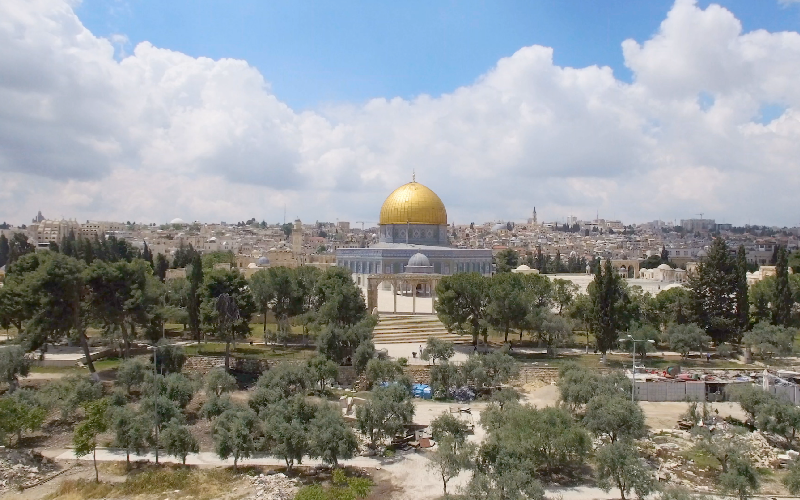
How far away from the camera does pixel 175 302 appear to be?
124ft

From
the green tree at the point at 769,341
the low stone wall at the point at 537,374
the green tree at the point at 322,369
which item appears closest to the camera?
the green tree at the point at 322,369

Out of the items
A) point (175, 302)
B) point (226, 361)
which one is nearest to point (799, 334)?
point (226, 361)

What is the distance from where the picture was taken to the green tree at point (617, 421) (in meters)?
19.3

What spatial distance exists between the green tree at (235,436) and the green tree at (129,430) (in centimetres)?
215

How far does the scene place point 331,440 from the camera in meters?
17.9

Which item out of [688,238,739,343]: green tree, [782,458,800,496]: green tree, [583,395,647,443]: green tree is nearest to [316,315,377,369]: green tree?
[583,395,647,443]: green tree

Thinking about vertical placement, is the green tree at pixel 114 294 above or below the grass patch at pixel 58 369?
above

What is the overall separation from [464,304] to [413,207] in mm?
23141

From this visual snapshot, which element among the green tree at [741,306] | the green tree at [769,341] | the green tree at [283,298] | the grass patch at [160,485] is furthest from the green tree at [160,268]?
the green tree at [769,341]

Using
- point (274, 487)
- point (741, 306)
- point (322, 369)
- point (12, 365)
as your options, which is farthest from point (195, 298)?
point (741, 306)

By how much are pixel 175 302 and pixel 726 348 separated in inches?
1205

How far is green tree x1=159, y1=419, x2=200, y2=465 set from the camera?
18.6 meters

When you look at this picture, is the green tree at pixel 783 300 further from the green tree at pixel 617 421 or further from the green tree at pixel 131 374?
the green tree at pixel 131 374

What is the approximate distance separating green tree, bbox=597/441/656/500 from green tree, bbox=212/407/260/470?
32.5 ft
